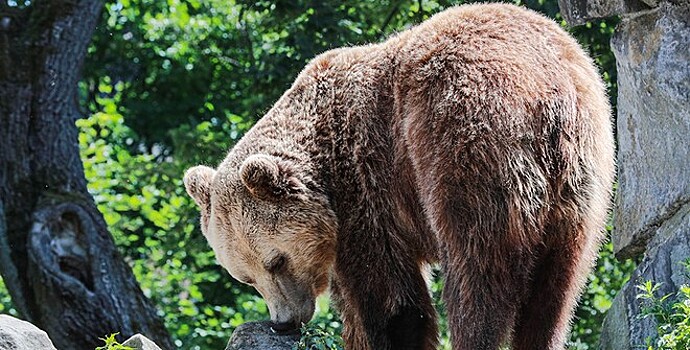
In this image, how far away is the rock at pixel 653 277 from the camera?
485cm

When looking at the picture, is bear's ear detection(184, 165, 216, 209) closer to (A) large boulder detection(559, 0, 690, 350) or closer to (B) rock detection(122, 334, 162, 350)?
(B) rock detection(122, 334, 162, 350)

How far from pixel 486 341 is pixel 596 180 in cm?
78

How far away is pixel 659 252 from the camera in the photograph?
4965mm

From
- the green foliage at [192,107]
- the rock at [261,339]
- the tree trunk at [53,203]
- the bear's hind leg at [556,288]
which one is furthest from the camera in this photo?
the green foliage at [192,107]

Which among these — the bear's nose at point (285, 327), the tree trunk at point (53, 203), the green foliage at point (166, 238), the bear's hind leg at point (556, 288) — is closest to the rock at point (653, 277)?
the bear's hind leg at point (556, 288)

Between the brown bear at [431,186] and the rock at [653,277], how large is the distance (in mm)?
273

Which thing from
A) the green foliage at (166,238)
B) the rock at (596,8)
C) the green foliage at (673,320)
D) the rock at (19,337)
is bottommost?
the green foliage at (166,238)

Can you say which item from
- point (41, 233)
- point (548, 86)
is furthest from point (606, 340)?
point (41, 233)

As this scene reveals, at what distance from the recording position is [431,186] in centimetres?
468

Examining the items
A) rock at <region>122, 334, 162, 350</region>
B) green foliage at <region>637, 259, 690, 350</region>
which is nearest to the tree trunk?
rock at <region>122, 334, 162, 350</region>

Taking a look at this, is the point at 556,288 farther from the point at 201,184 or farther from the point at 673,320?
the point at 201,184

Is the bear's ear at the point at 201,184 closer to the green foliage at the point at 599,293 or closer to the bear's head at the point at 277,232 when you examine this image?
the bear's head at the point at 277,232

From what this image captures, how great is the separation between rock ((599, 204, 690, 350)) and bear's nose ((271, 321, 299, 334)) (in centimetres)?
139

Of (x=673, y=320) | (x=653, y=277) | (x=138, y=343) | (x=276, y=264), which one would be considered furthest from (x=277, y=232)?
(x=673, y=320)
